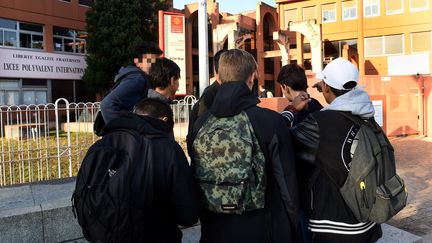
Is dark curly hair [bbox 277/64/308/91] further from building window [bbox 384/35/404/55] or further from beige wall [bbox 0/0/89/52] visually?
building window [bbox 384/35/404/55]

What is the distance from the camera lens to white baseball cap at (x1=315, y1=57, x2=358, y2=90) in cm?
238

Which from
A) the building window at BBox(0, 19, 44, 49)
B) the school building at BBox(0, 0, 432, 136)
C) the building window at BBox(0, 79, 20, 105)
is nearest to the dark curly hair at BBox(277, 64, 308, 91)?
the school building at BBox(0, 0, 432, 136)

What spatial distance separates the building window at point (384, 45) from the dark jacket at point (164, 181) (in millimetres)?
33742

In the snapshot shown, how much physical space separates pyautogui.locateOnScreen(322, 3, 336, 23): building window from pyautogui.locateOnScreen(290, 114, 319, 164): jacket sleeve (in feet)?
116

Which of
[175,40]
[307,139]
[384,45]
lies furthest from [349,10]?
[307,139]

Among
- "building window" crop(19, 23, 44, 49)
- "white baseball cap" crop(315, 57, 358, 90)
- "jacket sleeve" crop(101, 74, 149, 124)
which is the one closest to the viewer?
"white baseball cap" crop(315, 57, 358, 90)

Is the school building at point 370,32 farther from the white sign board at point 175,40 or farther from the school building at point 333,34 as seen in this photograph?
the white sign board at point 175,40

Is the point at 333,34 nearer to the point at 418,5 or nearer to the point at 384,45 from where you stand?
the point at 384,45

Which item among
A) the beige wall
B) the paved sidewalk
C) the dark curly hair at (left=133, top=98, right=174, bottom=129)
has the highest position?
the beige wall

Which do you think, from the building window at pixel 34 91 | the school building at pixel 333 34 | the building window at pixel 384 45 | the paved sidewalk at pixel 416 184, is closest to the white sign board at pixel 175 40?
the paved sidewalk at pixel 416 184

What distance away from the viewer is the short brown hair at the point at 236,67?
2252 millimetres

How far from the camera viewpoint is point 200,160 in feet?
7.18

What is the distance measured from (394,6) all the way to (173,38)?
28.9 meters

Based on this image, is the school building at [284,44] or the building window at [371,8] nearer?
the school building at [284,44]
